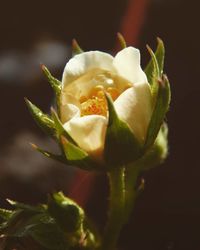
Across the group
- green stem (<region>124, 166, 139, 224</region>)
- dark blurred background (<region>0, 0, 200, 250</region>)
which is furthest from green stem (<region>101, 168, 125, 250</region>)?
dark blurred background (<region>0, 0, 200, 250</region>)

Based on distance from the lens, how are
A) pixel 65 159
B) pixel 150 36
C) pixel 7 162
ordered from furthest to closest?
pixel 150 36 → pixel 7 162 → pixel 65 159

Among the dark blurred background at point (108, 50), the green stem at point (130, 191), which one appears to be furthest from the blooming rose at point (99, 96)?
the dark blurred background at point (108, 50)

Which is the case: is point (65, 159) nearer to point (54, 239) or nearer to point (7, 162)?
point (54, 239)

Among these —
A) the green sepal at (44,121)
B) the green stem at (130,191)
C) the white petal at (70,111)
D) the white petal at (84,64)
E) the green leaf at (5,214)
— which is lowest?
the green stem at (130,191)

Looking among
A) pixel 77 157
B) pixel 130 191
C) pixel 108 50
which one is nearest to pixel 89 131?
pixel 77 157

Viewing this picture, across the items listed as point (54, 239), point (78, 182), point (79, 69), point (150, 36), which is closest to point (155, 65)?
point (79, 69)

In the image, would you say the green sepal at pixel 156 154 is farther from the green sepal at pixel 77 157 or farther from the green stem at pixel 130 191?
the green sepal at pixel 77 157
